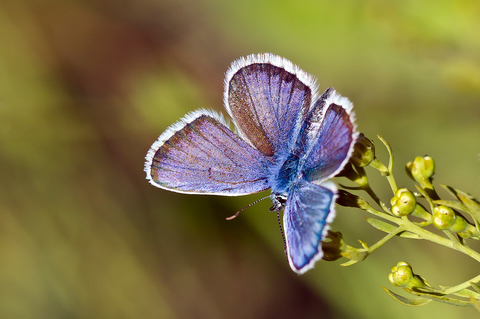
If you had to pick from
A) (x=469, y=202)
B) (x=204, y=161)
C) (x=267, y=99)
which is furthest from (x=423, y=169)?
(x=204, y=161)

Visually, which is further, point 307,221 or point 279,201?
point 279,201

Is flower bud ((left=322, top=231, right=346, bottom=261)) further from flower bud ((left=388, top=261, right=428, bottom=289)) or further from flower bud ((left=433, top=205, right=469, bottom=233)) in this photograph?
flower bud ((left=433, top=205, right=469, bottom=233))

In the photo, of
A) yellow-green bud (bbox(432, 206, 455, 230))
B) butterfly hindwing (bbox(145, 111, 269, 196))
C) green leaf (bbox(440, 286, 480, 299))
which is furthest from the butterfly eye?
green leaf (bbox(440, 286, 480, 299))

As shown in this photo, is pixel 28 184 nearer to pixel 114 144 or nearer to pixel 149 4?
pixel 114 144

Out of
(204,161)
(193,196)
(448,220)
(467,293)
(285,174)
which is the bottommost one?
(467,293)

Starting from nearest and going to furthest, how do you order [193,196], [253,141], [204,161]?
[204,161] < [253,141] < [193,196]

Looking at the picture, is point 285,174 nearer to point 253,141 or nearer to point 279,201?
point 279,201

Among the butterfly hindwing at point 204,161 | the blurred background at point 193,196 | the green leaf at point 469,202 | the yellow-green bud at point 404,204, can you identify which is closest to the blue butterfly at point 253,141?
the butterfly hindwing at point 204,161
